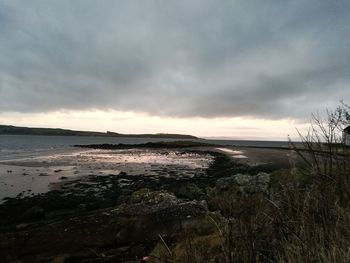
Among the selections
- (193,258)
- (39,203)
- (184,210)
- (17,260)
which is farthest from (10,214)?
(193,258)

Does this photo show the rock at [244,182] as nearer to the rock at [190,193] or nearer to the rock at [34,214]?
the rock at [190,193]

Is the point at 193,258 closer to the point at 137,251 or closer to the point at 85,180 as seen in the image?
the point at 137,251

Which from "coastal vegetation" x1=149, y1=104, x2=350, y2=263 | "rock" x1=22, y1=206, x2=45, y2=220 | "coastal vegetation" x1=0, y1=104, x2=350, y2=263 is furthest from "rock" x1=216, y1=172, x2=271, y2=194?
"coastal vegetation" x1=149, y1=104, x2=350, y2=263

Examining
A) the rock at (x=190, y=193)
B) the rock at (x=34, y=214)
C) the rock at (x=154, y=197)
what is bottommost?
the rock at (x=34, y=214)

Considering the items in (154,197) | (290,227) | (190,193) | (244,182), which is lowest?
(190,193)

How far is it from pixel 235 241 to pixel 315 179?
1.32m

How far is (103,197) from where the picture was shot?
1888 centimetres

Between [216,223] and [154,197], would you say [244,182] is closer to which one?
[154,197]

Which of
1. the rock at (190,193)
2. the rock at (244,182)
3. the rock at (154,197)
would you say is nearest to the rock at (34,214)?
the rock at (154,197)

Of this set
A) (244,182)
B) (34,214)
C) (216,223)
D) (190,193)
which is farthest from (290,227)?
(190,193)

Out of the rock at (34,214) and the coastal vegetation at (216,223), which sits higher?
the coastal vegetation at (216,223)

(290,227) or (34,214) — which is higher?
(290,227)

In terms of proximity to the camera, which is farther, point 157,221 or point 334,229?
point 157,221

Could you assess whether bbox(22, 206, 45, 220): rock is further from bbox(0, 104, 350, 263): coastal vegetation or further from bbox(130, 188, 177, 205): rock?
bbox(130, 188, 177, 205): rock
